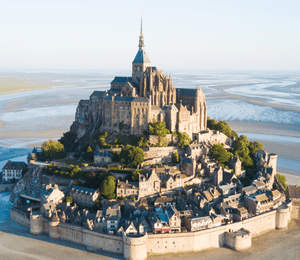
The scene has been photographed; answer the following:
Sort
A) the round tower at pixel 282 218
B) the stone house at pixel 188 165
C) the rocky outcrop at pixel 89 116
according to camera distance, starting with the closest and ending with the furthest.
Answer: the round tower at pixel 282 218 → the stone house at pixel 188 165 → the rocky outcrop at pixel 89 116

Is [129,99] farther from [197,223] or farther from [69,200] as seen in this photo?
[197,223]

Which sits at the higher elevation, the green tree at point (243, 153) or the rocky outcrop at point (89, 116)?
the rocky outcrop at point (89, 116)

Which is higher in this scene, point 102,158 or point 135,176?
point 102,158

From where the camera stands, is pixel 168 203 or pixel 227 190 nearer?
pixel 168 203

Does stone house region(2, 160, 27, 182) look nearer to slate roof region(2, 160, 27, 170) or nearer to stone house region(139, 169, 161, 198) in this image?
slate roof region(2, 160, 27, 170)

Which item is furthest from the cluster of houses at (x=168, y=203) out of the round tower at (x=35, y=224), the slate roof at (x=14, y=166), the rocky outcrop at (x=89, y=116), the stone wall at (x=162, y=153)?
the rocky outcrop at (x=89, y=116)

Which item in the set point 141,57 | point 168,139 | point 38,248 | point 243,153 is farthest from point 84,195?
point 141,57

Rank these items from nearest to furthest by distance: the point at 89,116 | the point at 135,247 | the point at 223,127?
the point at 135,247 < the point at 223,127 < the point at 89,116

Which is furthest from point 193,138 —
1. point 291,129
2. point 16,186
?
point 291,129

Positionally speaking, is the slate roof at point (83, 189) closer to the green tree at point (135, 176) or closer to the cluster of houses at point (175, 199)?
the cluster of houses at point (175, 199)
